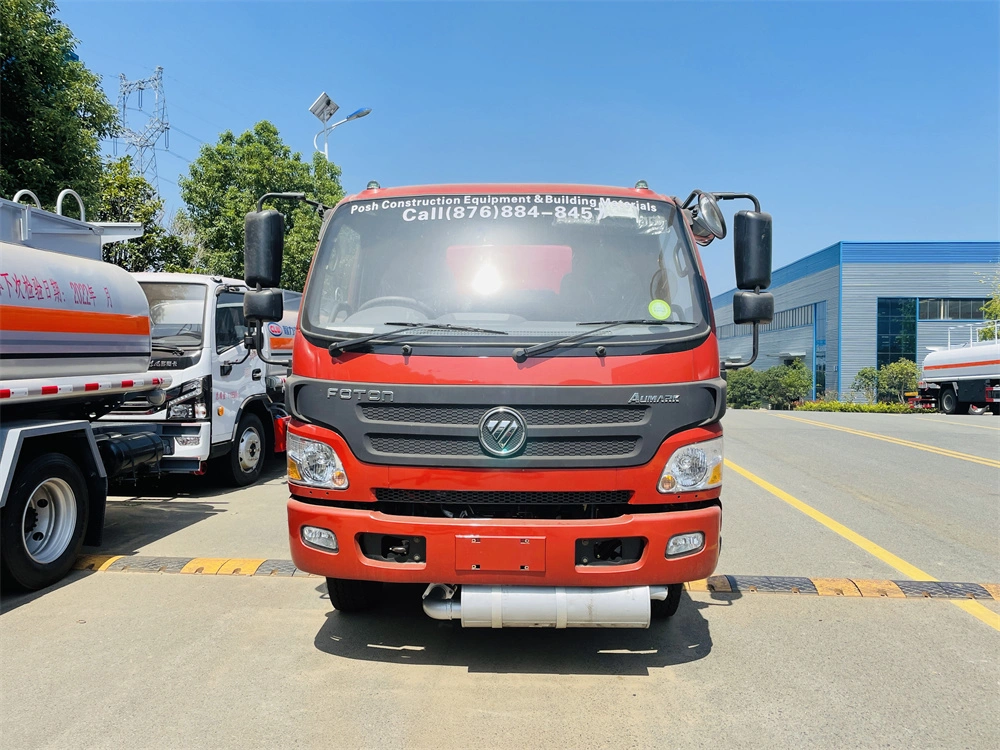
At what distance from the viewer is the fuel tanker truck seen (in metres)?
4.88

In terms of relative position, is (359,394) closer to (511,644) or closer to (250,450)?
(511,644)

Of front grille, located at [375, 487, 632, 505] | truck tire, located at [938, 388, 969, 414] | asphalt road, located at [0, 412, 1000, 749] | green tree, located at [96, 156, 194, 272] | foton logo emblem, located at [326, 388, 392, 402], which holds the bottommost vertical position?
asphalt road, located at [0, 412, 1000, 749]

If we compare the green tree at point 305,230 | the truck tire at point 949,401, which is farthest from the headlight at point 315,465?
the truck tire at point 949,401

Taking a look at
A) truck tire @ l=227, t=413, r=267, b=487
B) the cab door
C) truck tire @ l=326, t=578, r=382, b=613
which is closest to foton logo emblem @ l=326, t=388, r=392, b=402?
truck tire @ l=326, t=578, r=382, b=613

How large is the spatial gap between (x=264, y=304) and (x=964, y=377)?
1087 inches

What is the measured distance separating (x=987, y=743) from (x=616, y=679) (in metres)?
1.50

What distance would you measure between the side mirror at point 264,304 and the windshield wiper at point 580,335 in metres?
Result: 1.53

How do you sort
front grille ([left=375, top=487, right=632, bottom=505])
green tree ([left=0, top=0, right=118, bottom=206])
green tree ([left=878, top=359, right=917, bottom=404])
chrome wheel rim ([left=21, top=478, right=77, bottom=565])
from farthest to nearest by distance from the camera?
green tree ([left=878, top=359, right=917, bottom=404])
green tree ([left=0, top=0, right=118, bottom=206])
chrome wheel rim ([left=21, top=478, right=77, bottom=565])
front grille ([left=375, top=487, right=632, bottom=505])

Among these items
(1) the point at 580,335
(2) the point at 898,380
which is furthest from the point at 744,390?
(1) the point at 580,335

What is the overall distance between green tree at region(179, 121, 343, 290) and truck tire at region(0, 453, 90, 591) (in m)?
13.7

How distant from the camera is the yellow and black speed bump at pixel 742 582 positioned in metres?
5.07

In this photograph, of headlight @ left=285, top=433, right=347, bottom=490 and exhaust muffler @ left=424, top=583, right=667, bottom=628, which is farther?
headlight @ left=285, top=433, right=347, bottom=490

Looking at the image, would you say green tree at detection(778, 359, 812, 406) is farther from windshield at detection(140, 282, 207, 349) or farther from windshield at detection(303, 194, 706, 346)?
windshield at detection(303, 194, 706, 346)

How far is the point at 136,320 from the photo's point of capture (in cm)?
638
